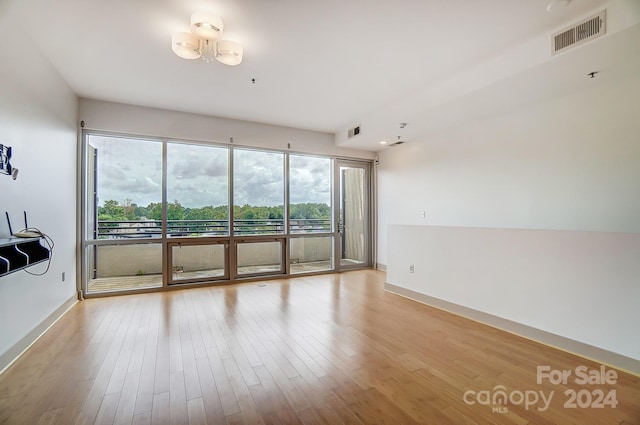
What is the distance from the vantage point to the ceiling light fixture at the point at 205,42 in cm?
253

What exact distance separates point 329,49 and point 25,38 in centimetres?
302

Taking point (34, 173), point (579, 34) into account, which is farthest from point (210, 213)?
point (579, 34)

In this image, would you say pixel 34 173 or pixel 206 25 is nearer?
pixel 206 25

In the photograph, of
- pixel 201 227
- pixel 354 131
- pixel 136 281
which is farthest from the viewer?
pixel 354 131

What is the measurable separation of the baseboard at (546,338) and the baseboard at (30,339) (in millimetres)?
4635

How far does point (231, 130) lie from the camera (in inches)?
214

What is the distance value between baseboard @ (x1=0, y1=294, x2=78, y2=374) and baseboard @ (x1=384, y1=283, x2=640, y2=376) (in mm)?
4635

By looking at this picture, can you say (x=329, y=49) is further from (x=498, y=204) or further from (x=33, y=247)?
(x=33, y=247)

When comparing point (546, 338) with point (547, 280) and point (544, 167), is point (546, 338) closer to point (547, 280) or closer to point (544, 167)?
point (547, 280)

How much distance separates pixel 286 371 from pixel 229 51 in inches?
121

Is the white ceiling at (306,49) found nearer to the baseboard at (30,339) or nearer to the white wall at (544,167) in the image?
the white wall at (544,167)

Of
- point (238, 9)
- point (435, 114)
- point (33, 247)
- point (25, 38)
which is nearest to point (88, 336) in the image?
point (33, 247)

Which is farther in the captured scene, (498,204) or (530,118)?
(498,204)

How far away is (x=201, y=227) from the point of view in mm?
5352
